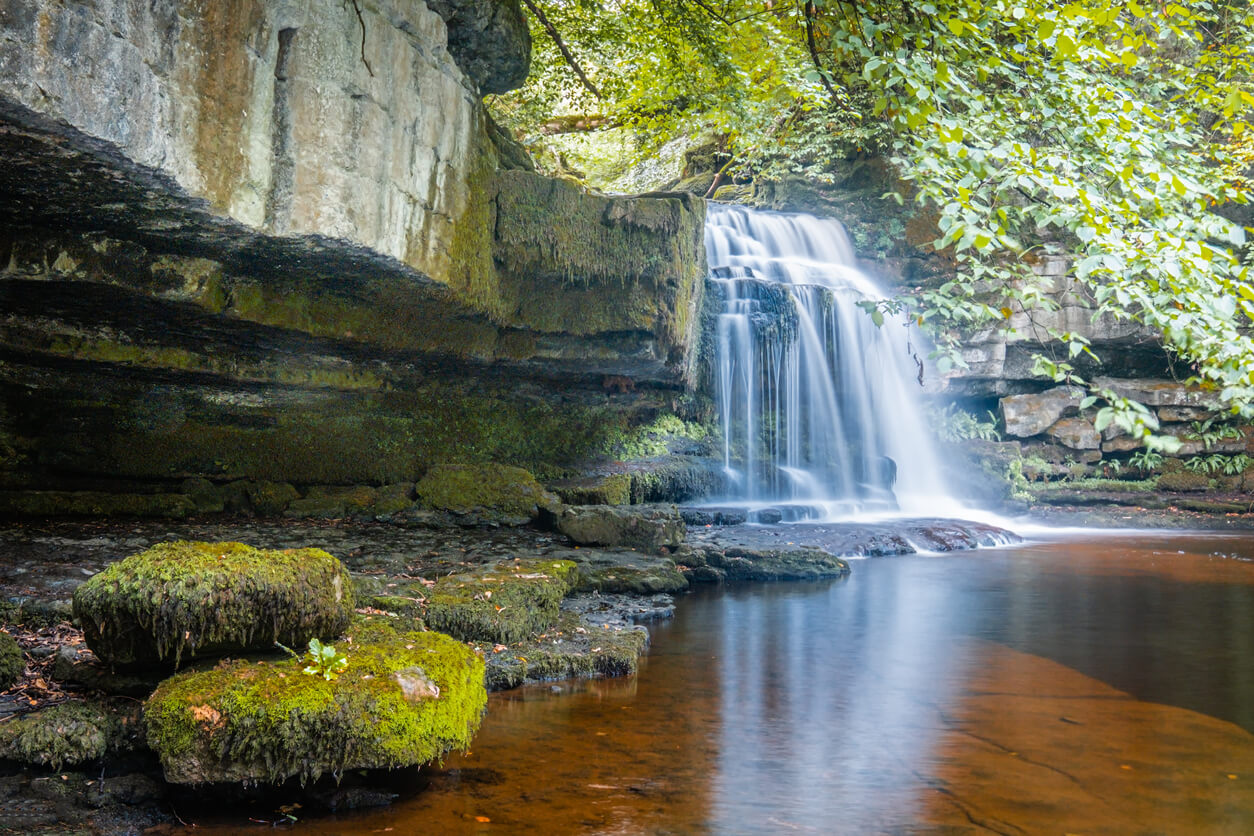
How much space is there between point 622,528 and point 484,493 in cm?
216

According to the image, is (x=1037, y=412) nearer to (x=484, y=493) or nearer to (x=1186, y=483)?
(x=1186, y=483)

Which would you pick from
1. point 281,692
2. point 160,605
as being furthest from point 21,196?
point 281,692

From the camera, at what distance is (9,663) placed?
3.83m

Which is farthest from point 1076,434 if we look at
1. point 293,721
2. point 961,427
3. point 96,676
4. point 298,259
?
point 96,676

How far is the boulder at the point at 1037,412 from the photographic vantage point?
1709 cm

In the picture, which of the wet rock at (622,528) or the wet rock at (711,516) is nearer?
the wet rock at (622,528)

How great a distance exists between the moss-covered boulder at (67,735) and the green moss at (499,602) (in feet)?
6.97

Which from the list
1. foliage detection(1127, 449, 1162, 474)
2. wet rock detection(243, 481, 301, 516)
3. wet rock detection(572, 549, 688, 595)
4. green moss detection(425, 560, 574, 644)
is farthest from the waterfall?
green moss detection(425, 560, 574, 644)

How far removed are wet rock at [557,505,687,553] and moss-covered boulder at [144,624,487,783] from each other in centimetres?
553

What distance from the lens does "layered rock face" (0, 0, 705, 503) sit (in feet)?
15.3

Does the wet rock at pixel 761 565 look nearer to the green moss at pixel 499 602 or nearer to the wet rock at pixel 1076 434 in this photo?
the green moss at pixel 499 602

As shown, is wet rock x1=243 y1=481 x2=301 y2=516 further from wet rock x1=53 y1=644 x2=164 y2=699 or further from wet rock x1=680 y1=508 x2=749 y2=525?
wet rock x1=53 y1=644 x2=164 y2=699

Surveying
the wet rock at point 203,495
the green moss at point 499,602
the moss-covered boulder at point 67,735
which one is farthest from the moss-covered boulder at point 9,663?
the wet rock at point 203,495

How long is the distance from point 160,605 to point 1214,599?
8791 millimetres
